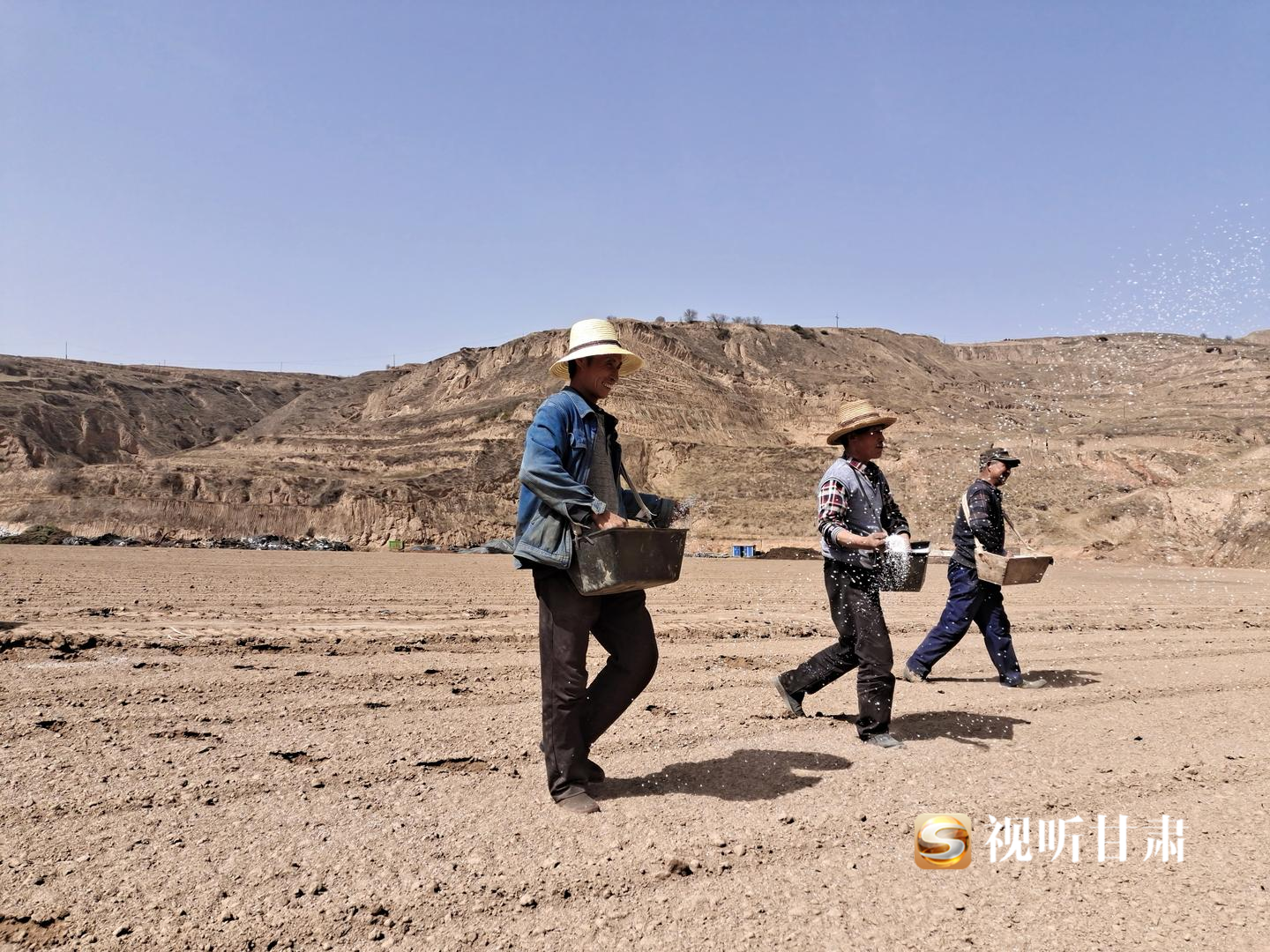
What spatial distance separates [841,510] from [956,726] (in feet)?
5.73

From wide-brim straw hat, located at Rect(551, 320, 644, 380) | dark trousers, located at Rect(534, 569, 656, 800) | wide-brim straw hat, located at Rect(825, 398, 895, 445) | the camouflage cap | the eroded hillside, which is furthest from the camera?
the eroded hillside

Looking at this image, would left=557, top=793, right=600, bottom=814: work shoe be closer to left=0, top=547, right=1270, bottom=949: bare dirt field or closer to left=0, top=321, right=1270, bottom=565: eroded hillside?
left=0, top=547, right=1270, bottom=949: bare dirt field

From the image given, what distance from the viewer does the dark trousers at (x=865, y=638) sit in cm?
517

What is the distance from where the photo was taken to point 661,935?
9.38 feet

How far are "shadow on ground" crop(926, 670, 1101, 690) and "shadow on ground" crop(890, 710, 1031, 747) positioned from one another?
1.42m

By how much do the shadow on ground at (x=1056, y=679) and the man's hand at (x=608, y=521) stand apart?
4672 millimetres

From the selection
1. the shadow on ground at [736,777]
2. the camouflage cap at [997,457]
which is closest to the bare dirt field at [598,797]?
the shadow on ground at [736,777]

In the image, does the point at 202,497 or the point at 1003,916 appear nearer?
the point at 1003,916

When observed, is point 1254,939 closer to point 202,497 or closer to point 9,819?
point 9,819

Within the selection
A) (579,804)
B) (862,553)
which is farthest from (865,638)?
(579,804)

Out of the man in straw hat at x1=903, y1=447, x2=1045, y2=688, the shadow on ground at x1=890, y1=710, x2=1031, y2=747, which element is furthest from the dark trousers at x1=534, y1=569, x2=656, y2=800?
the man in straw hat at x1=903, y1=447, x2=1045, y2=688

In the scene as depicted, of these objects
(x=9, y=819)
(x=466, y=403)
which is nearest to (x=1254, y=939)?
(x=9, y=819)

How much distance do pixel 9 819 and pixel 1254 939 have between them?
179 inches

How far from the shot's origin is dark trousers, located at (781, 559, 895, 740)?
17.0 ft
